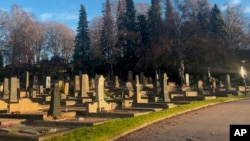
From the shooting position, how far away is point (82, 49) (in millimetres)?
64312

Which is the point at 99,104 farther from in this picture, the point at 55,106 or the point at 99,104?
the point at 55,106

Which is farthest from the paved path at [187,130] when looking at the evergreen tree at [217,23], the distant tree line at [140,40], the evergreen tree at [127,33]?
the evergreen tree at [217,23]

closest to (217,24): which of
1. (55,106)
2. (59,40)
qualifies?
(59,40)

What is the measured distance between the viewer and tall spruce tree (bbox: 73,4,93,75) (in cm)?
6041

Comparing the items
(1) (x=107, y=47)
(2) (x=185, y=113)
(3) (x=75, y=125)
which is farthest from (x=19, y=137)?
(1) (x=107, y=47)

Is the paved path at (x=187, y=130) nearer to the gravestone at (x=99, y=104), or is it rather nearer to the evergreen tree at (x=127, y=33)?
the gravestone at (x=99, y=104)

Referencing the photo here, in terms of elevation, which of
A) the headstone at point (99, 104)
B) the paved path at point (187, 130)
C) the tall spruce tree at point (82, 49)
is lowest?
the paved path at point (187, 130)

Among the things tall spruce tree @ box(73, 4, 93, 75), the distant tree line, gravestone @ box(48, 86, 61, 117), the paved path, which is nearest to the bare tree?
the distant tree line

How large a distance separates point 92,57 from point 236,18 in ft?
85.4

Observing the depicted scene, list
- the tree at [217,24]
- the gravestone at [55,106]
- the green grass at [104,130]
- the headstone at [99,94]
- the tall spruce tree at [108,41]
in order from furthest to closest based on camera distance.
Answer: the tall spruce tree at [108,41] → the tree at [217,24] → the headstone at [99,94] → the gravestone at [55,106] → the green grass at [104,130]

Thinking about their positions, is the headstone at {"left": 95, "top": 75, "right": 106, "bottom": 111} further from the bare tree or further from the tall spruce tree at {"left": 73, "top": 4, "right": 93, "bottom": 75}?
the bare tree

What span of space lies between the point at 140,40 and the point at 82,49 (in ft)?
39.8

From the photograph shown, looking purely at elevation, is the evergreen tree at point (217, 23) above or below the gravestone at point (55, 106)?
above

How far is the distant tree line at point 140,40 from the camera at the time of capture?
4480 cm
